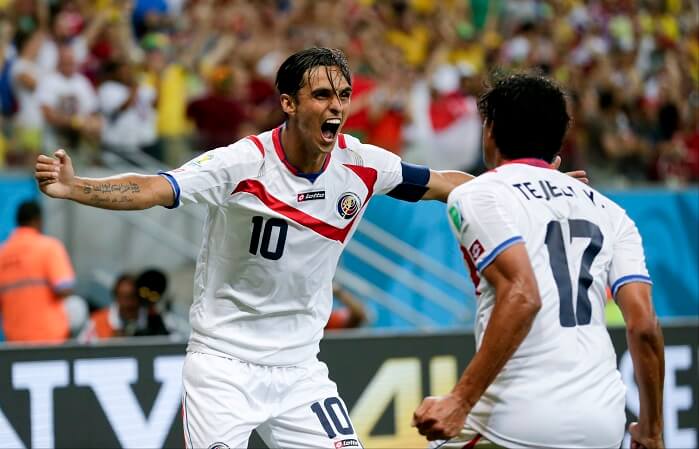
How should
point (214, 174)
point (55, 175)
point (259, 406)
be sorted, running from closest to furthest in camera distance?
point (55, 175), point (214, 174), point (259, 406)

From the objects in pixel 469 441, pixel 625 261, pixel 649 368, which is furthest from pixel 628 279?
pixel 469 441

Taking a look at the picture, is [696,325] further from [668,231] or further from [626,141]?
[626,141]

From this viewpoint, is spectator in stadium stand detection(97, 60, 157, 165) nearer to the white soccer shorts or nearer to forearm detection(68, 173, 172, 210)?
the white soccer shorts

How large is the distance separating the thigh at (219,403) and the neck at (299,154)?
0.96 m

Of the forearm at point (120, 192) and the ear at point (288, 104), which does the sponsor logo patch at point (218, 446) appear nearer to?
the forearm at point (120, 192)

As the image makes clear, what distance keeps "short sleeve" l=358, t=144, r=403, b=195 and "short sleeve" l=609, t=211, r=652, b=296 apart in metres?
1.60

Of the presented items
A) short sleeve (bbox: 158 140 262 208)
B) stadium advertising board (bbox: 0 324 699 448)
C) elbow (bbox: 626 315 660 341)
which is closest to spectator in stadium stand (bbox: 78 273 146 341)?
stadium advertising board (bbox: 0 324 699 448)

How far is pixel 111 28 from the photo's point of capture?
1328cm

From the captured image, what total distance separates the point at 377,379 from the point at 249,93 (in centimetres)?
563

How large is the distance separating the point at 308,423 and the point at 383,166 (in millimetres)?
1302

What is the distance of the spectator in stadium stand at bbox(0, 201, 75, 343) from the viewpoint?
10242 mm

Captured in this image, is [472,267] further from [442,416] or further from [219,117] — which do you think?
[219,117]

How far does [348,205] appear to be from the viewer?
5.71m

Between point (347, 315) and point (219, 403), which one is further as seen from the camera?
point (347, 315)
